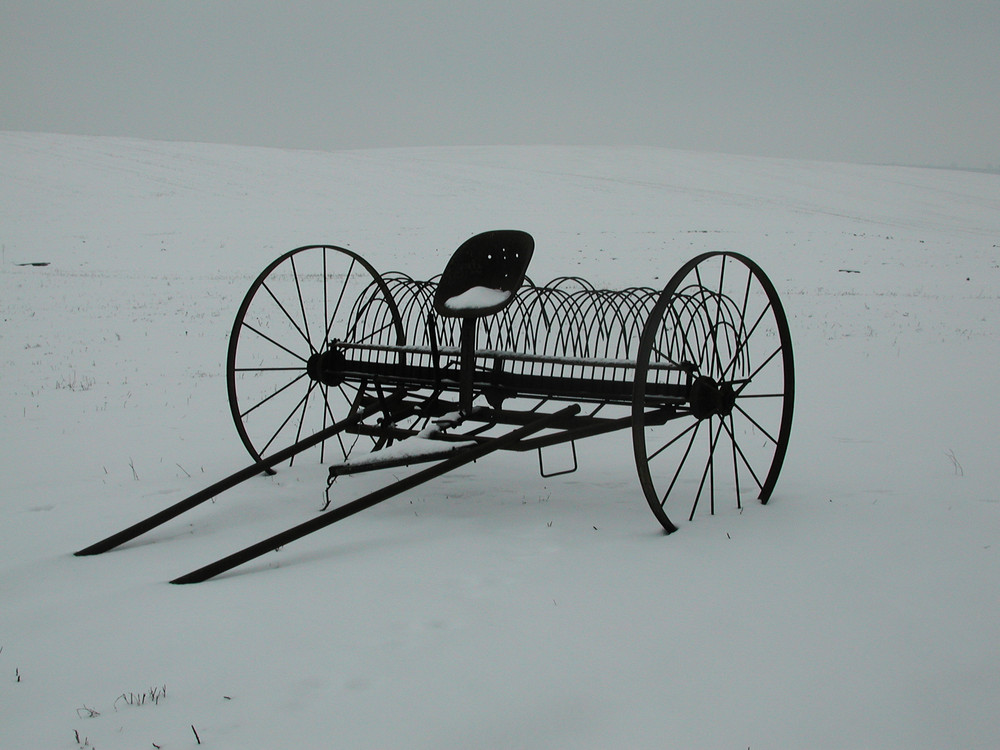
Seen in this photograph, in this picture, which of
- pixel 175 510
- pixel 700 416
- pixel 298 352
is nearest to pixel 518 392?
pixel 700 416

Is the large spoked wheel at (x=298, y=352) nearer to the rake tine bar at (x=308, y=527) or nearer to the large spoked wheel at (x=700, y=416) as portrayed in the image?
the rake tine bar at (x=308, y=527)

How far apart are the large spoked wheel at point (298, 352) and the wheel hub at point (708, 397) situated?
1662 mm

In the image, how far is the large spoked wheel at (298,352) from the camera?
4.96 metres

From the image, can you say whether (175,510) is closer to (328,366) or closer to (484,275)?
(328,366)

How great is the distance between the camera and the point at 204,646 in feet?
9.46

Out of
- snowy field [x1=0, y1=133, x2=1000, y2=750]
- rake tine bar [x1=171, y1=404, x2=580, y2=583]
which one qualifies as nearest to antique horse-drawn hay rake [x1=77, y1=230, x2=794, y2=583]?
rake tine bar [x1=171, y1=404, x2=580, y2=583]

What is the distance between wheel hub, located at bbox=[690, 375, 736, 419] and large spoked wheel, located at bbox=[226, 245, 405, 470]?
5.45 feet

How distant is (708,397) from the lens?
4.12m

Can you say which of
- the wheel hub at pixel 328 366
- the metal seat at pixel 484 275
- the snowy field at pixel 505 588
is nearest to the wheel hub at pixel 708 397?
the snowy field at pixel 505 588

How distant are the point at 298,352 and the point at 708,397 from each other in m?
6.80

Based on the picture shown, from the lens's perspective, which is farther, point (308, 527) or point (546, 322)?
point (546, 322)

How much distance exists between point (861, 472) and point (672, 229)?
1706 cm

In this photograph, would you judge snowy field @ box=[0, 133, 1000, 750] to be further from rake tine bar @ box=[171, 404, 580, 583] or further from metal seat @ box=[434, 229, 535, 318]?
metal seat @ box=[434, 229, 535, 318]

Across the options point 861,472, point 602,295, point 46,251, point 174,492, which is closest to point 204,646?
point 174,492
